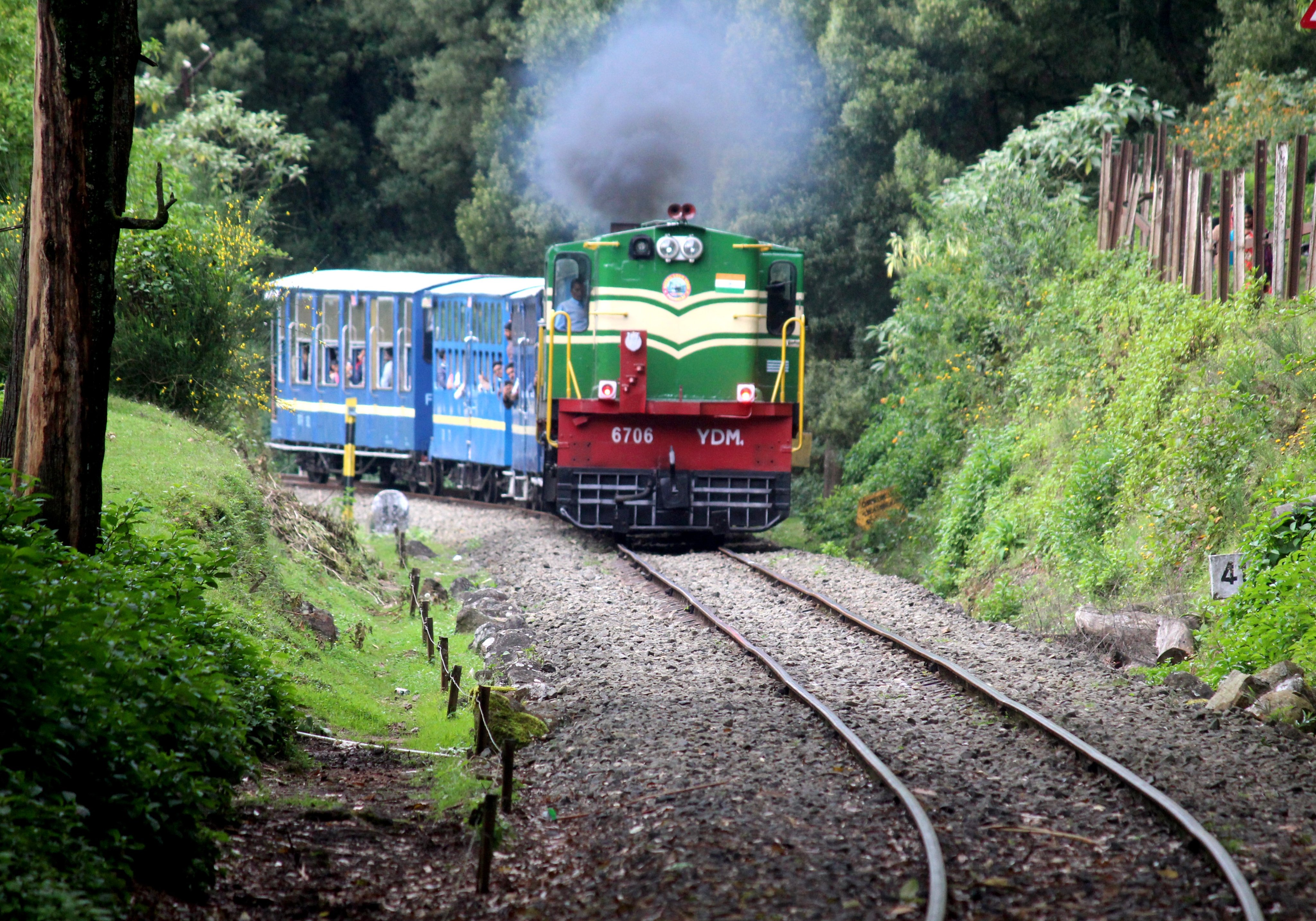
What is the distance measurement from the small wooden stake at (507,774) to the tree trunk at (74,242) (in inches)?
111

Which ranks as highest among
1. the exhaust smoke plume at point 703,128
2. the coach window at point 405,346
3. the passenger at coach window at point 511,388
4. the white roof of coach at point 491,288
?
the exhaust smoke plume at point 703,128

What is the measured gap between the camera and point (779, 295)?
1558cm

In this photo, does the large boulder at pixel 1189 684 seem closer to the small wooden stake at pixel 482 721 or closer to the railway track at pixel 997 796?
the railway track at pixel 997 796

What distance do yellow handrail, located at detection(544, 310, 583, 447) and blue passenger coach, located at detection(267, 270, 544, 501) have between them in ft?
11.5

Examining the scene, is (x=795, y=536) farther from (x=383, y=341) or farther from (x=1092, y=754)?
(x=1092, y=754)

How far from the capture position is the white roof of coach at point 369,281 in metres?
22.1

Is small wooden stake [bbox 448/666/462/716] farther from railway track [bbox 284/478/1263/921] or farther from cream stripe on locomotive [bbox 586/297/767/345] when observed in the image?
cream stripe on locomotive [bbox 586/297/767/345]

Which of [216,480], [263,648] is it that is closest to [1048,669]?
[263,648]

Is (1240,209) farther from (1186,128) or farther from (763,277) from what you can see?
(1186,128)

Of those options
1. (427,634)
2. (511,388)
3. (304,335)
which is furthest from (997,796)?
(304,335)

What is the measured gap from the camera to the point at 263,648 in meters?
8.77

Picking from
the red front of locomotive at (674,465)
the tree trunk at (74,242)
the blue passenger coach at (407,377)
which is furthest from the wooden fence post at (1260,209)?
the tree trunk at (74,242)

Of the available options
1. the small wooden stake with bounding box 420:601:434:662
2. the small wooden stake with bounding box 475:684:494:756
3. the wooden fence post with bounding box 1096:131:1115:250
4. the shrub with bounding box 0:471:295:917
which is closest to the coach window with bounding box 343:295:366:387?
the small wooden stake with bounding box 420:601:434:662

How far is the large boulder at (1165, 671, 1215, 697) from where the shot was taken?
8.39 metres
